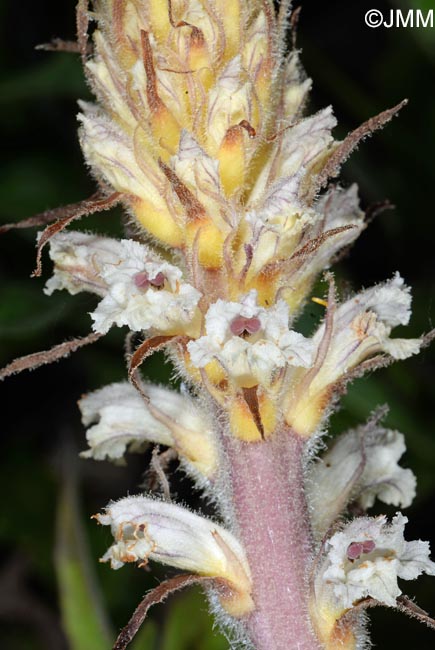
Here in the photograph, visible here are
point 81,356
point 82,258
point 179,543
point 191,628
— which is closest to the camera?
point 179,543

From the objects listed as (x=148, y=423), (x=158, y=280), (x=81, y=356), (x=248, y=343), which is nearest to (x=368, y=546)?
(x=248, y=343)

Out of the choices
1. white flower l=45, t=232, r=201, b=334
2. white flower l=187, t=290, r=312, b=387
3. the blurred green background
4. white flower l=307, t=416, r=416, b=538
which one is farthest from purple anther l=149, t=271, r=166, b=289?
the blurred green background

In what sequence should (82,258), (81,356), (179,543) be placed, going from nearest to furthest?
(179,543)
(82,258)
(81,356)

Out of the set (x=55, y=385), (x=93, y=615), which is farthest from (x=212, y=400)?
(x=55, y=385)

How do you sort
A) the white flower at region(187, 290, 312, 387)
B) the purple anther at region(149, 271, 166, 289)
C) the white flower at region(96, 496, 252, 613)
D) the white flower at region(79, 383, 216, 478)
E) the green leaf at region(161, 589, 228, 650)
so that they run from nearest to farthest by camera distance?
the white flower at region(187, 290, 312, 387) → the purple anther at region(149, 271, 166, 289) → the white flower at region(96, 496, 252, 613) → the white flower at region(79, 383, 216, 478) → the green leaf at region(161, 589, 228, 650)

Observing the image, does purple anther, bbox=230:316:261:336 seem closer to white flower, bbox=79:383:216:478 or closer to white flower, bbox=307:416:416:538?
white flower, bbox=79:383:216:478

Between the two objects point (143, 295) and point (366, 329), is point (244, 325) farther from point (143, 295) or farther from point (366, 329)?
point (366, 329)
